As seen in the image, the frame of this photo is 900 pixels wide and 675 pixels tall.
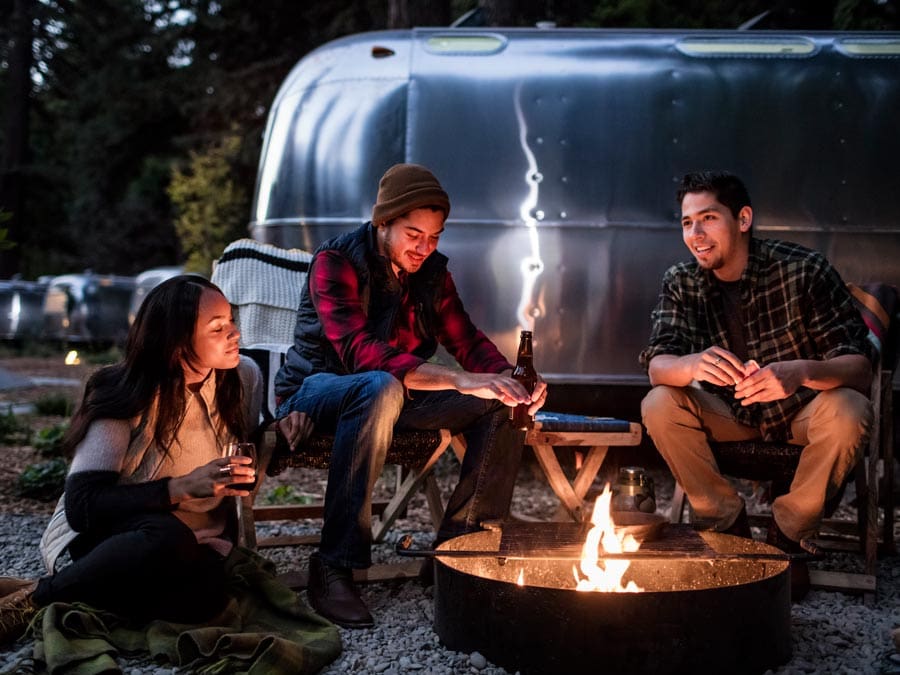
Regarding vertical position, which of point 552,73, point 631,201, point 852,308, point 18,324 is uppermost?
point 552,73

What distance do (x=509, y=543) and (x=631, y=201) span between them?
290cm

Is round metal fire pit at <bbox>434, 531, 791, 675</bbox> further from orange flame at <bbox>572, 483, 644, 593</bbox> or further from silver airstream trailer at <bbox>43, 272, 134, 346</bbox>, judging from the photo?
silver airstream trailer at <bbox>43, 272, 134, 346</bbox>

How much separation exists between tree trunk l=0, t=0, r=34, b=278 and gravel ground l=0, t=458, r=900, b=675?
19722 millimetres

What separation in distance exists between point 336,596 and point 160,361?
3.22ft

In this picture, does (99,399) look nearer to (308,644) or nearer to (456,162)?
(308,644)

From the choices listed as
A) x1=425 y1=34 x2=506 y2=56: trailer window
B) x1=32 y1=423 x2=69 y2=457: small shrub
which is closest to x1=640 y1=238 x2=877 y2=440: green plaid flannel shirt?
x1=425 y1=34 x2=506 y2=56: trailer window

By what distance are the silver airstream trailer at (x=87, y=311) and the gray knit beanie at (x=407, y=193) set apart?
1352cm

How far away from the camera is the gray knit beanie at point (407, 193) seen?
368cm

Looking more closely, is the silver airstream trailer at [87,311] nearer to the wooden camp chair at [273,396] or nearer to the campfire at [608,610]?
the wooden camp chair at [273,396]

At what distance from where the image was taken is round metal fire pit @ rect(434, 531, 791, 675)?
268 cm

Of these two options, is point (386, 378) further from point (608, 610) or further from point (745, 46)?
point (745, 46)

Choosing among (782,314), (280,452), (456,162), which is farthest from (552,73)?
(280,452)

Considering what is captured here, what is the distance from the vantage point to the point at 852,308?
A: 3.92 metres

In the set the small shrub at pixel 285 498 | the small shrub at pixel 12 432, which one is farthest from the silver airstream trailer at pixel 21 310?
the small shrub at pixel 285 498
